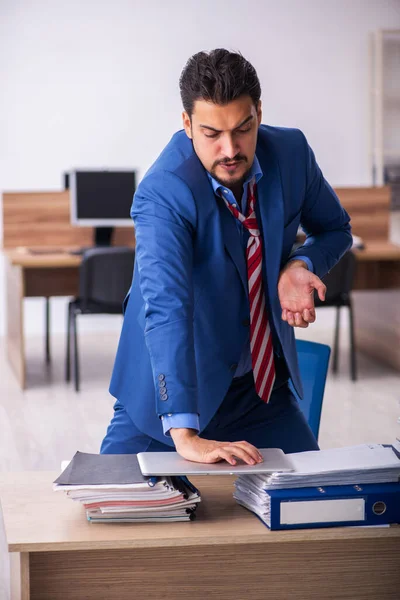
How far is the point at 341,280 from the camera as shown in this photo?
5.47m

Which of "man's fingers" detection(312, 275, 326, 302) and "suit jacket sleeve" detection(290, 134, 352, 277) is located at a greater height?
"suit jacket sleeve" detection(290, 134, 352, 277)

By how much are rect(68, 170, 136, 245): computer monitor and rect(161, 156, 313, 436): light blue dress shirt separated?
376 cm

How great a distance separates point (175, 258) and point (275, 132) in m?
0.45

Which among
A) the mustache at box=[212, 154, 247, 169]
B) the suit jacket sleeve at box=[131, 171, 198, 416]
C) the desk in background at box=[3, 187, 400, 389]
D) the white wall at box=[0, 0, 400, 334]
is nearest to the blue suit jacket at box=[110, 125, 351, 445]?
the suit jacket sleeve at box=[131, 171, 198, 416]

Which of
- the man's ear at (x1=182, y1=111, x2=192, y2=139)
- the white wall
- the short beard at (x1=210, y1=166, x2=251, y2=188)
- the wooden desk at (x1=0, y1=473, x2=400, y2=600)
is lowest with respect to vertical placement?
the wooden desk at (x1=0, y1=473, x2=400, y2=600)

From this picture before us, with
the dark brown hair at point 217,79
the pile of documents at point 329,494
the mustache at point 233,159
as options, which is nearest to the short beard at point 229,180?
the mustache at point 233,159

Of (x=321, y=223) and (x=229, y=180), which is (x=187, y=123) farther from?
(x=321, y=223)

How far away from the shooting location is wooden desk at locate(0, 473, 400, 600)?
167 centimetres

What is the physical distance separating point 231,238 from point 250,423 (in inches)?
17.2

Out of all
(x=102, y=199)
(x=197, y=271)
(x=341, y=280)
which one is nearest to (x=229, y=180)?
(x=197, y=271)

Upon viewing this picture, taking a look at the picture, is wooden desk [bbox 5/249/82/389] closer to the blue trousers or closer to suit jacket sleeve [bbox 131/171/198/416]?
the blue trousers

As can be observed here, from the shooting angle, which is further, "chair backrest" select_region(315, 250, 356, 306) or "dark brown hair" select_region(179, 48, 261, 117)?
"chair backrest" select_region(315, 250, 356, 306)

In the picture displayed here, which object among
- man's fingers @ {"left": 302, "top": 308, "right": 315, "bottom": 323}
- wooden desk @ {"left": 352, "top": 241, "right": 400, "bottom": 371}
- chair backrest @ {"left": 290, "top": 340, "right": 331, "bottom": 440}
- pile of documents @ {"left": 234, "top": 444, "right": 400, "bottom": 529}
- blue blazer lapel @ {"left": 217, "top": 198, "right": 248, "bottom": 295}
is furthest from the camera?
wooden desk @ {"left": 352, "top": 241, "right": 400, "bottom": 371}

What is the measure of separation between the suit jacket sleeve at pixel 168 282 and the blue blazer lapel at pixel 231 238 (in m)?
0.07
